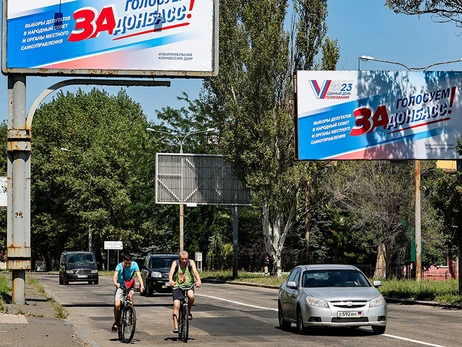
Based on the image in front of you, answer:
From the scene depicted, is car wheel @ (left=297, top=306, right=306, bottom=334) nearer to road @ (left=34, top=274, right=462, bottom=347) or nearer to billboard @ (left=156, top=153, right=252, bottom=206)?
road @ (left=34, top=274, right=462, bottom=347)

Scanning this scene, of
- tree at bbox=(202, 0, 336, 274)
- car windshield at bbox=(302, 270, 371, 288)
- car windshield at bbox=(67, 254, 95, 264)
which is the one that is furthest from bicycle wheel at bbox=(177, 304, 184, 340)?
car windshield at bbox=(67, 254, 95, 264)

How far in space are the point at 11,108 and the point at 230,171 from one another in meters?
31.5

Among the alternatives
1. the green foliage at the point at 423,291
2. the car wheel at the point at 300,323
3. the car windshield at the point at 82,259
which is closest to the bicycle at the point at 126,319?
the car wheel at the point at 300,323

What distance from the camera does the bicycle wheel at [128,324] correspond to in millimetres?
17781

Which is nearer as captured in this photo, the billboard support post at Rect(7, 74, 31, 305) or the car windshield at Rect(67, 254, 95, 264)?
the billboard support post at Rect(7, 74, 31, 305)

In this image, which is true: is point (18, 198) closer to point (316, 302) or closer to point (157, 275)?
point (316, 302)

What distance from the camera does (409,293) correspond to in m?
Answer: 33.6

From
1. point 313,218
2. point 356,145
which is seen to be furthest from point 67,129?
point 356,145

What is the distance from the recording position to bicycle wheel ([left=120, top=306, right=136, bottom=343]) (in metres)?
17.8

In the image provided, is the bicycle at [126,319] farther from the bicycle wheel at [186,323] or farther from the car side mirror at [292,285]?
the car side mirror at [292,285]

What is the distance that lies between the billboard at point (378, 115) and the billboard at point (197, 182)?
21960 millimetres

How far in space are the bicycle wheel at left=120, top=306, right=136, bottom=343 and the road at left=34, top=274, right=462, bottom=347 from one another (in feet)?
0.75

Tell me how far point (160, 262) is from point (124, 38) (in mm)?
12689

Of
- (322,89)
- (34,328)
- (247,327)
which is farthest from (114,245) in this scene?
(34,328)
